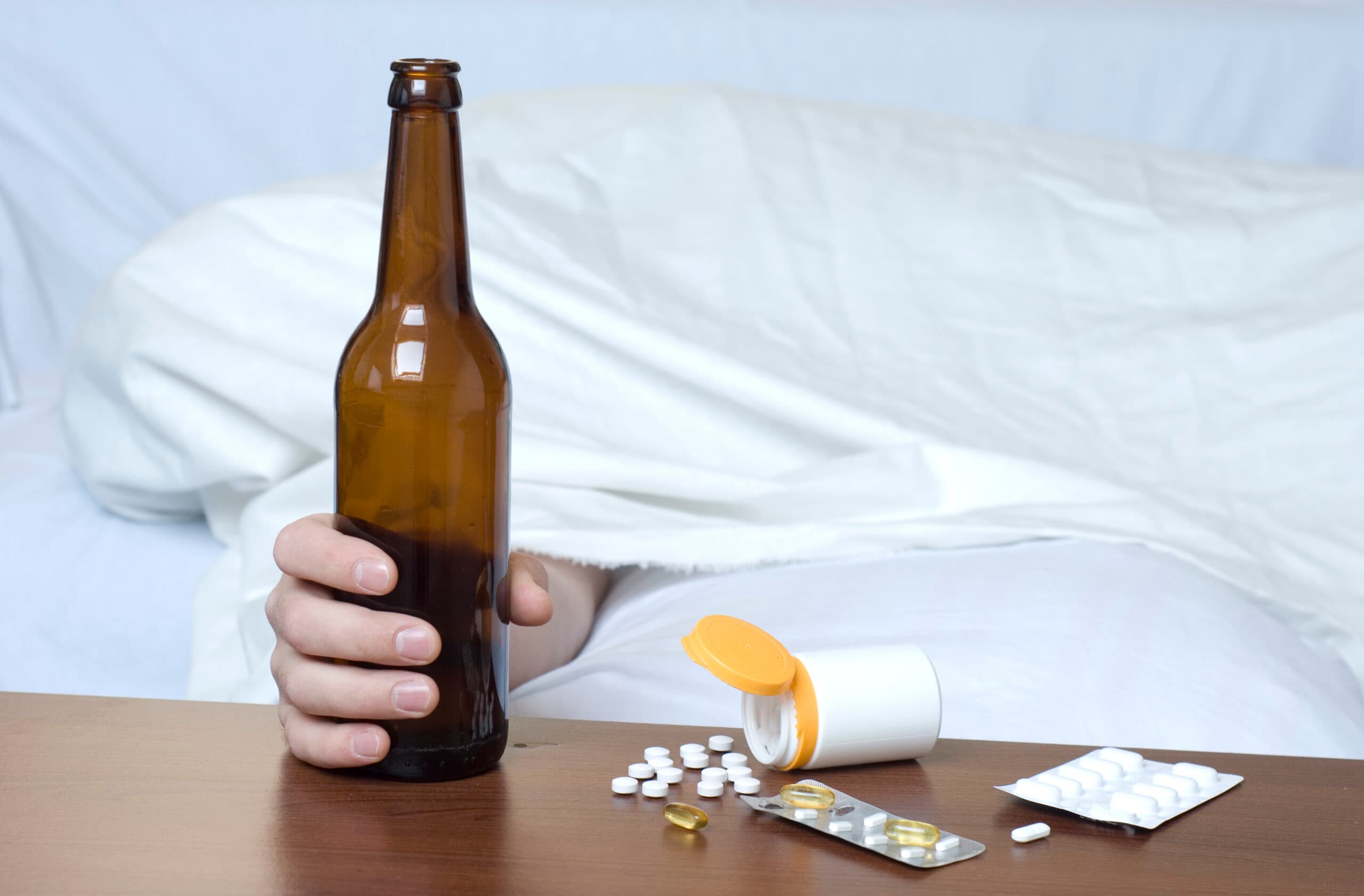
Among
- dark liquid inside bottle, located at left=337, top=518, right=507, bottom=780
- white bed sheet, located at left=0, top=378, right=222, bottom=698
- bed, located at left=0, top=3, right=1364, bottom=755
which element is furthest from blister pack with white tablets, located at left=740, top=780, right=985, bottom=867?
white bed sheet, located at left=0, top=378, right=222, bottom=698

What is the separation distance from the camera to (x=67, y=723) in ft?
1.69

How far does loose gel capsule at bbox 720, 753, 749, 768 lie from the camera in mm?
476

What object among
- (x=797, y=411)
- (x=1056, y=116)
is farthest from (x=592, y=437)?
(x=1056, y=116)

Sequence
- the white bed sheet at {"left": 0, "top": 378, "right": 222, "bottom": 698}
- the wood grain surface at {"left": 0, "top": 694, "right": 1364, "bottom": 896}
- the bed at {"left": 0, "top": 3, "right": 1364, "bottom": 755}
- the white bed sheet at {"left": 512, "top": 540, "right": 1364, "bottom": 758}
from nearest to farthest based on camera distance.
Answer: the wood grain surface at {"left": 0, "top": 694, "right": 1364, "bottom": 896} < the white bed sheet at {"left": 512, "top": 540, "right": 1364, "bottom": 758} < the bed at {"left": 0, "top": 3, "right": 1364, "bottom": 755} < the white bed sheet at {"left": 0, "top": 378, "right": 222, "bottom": 698}

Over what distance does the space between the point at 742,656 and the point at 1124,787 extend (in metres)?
0.15

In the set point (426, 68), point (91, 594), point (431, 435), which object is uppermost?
point (426, 68)

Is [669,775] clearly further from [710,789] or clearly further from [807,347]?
[807,347]

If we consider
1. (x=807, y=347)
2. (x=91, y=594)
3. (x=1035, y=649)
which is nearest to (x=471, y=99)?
(x=807, y=347)

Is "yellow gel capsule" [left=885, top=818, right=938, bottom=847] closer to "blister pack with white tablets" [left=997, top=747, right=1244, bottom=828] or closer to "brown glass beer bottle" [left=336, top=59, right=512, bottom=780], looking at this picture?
"blister pack with white tablets" [left=997, top=747, right=1244, bottom=828]

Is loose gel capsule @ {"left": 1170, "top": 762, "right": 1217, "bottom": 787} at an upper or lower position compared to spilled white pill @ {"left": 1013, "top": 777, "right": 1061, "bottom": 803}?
lower

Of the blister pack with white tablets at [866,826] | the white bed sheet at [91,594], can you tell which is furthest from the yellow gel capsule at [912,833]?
the white bed sheet at [91,594]

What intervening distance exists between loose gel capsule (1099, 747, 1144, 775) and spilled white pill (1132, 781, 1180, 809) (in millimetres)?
18

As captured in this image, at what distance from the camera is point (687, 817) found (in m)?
0.42

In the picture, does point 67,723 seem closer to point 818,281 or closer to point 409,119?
point 409,119
